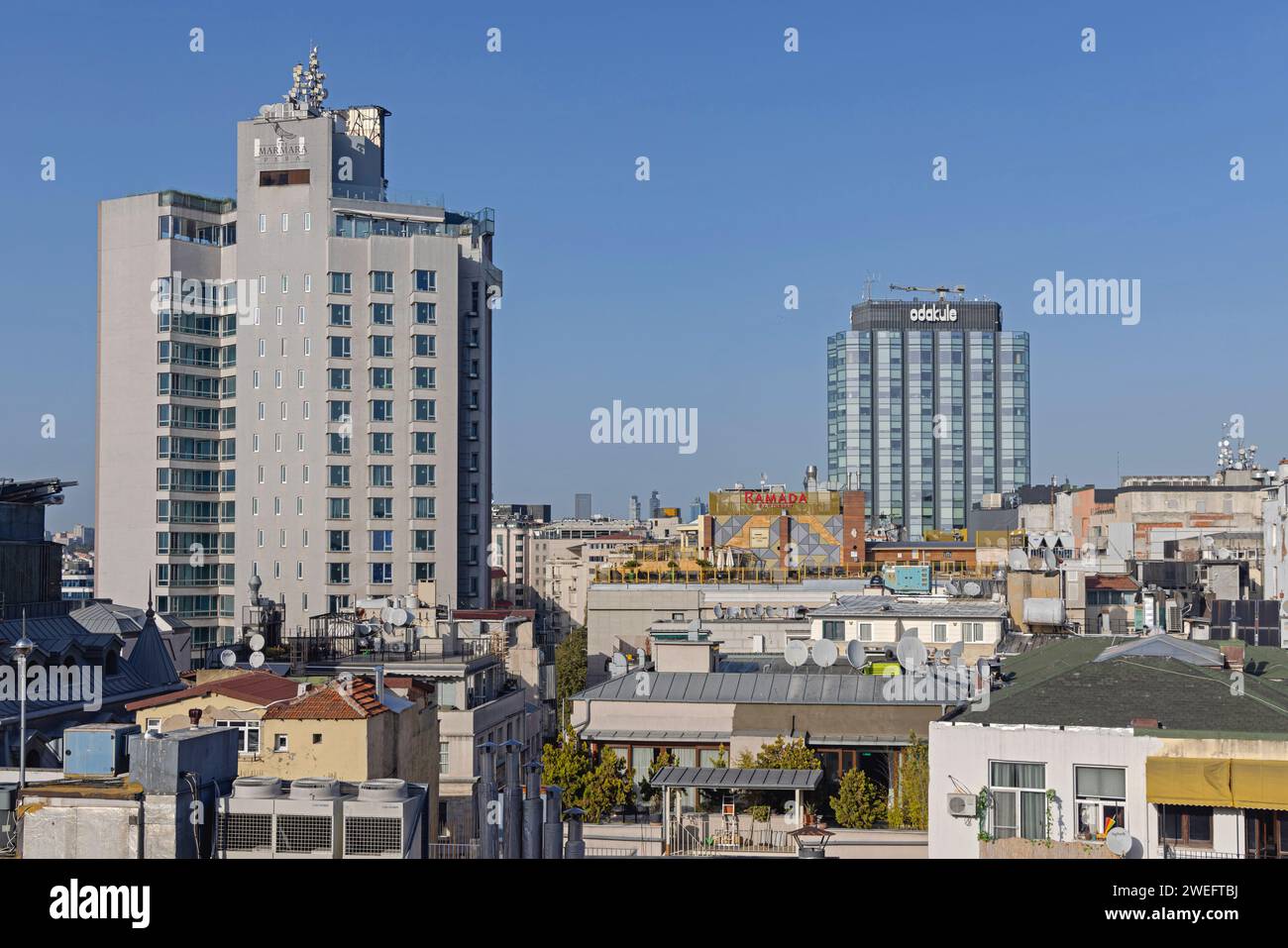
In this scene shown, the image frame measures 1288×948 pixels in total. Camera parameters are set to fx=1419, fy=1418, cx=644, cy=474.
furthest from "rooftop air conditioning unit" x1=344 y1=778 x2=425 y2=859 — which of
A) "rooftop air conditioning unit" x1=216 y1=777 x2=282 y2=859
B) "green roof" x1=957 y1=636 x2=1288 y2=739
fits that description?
"green roof" x1=957 y1=636 x2=1288 y2=739

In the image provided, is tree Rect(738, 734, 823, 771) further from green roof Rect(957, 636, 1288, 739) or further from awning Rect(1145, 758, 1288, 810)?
awning Rect(1145, 758, 1288, 810)

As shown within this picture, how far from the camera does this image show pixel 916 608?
54000 millimetres

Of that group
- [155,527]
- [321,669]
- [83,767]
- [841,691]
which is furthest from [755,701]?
[155,527]

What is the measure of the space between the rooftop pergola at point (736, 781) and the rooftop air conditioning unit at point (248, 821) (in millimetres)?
14582

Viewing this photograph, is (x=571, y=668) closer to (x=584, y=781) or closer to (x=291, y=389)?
(x=291, y=389)

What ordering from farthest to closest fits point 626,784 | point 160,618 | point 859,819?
point 160,618 → point 626,784 → point 859,819

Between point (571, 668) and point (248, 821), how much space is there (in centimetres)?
7785

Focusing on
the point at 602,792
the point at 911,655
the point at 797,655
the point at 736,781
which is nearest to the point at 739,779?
the point at 736,781

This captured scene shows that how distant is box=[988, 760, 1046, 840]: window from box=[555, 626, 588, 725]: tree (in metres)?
58.9

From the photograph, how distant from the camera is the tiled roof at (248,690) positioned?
3203cm

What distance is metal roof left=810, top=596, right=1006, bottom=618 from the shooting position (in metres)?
51.9

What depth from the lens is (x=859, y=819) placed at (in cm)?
3047

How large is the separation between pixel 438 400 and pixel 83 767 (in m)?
72.9
